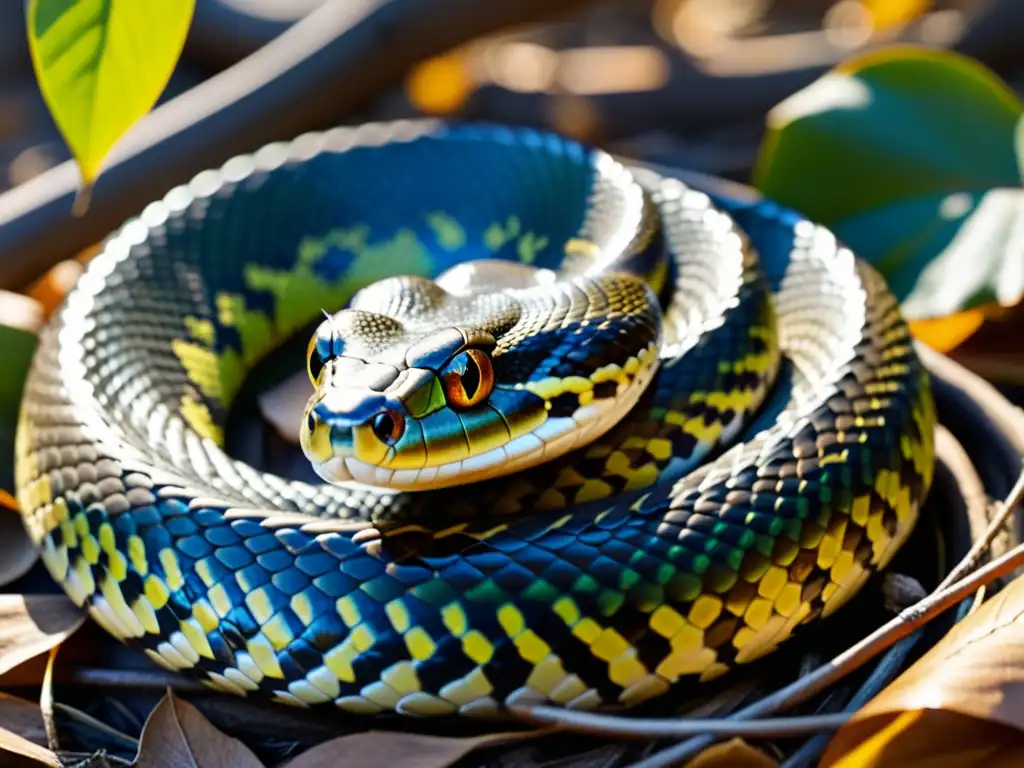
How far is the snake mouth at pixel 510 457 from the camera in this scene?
184 cm

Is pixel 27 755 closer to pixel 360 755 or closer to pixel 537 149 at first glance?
pixel 360 755

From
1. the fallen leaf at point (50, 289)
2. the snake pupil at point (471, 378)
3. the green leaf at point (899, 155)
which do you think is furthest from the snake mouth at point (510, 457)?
the fallen leaf at point (50, 289)

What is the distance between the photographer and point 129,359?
271 cm

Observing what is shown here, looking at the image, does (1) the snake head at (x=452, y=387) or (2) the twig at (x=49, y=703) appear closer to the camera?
(1) the snake head at (x=452, y=387)

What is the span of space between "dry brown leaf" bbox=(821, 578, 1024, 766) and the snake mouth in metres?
0.68

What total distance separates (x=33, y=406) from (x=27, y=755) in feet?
2.81

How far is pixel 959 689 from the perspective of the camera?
1.69m

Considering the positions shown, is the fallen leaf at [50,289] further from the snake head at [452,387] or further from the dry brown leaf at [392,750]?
the dry brown leaf at [392,750]

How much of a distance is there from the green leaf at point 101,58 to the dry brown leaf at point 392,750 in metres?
1.02

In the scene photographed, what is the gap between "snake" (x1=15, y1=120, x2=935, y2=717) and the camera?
75.5 inches

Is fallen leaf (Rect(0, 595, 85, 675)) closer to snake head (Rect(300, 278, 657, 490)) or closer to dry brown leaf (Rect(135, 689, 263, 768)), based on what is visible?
dry brown leaf (Rect(135, 689, 263, 768))

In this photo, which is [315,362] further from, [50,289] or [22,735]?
[50,289]

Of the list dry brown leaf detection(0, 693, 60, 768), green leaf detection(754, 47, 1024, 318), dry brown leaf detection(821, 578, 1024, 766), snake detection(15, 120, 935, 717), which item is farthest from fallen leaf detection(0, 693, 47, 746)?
green leaf detection(754, 47, 1024, 318)

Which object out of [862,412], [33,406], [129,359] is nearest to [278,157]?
[129,359]
